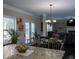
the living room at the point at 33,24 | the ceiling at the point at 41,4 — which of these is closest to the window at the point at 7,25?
the living room at the point at 33,24

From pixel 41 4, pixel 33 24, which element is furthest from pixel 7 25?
pixel 33 24

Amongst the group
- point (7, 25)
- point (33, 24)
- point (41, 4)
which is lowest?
point (7, 25)

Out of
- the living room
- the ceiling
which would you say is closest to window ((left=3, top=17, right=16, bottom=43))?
the living room

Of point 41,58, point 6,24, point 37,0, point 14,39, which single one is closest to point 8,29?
point 6,24

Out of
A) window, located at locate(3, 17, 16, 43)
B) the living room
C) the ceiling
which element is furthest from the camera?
window, located at locate(3, 17, 16, 43)

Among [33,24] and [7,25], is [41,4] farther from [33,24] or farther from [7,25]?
[33,24]

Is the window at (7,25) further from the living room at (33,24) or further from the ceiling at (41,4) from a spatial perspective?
the ceiling at (41,4)

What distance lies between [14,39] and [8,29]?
2.51 feet

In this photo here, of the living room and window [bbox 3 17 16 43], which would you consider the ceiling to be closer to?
the living room

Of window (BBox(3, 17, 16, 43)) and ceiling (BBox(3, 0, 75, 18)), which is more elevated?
ceiling (BBox(3, 0, 75, 18))

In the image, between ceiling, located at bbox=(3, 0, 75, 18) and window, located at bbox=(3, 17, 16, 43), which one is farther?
window, located at bbox=(3, 17, 16, 43)

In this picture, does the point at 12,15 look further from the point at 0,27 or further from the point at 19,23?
the point at 0,27
